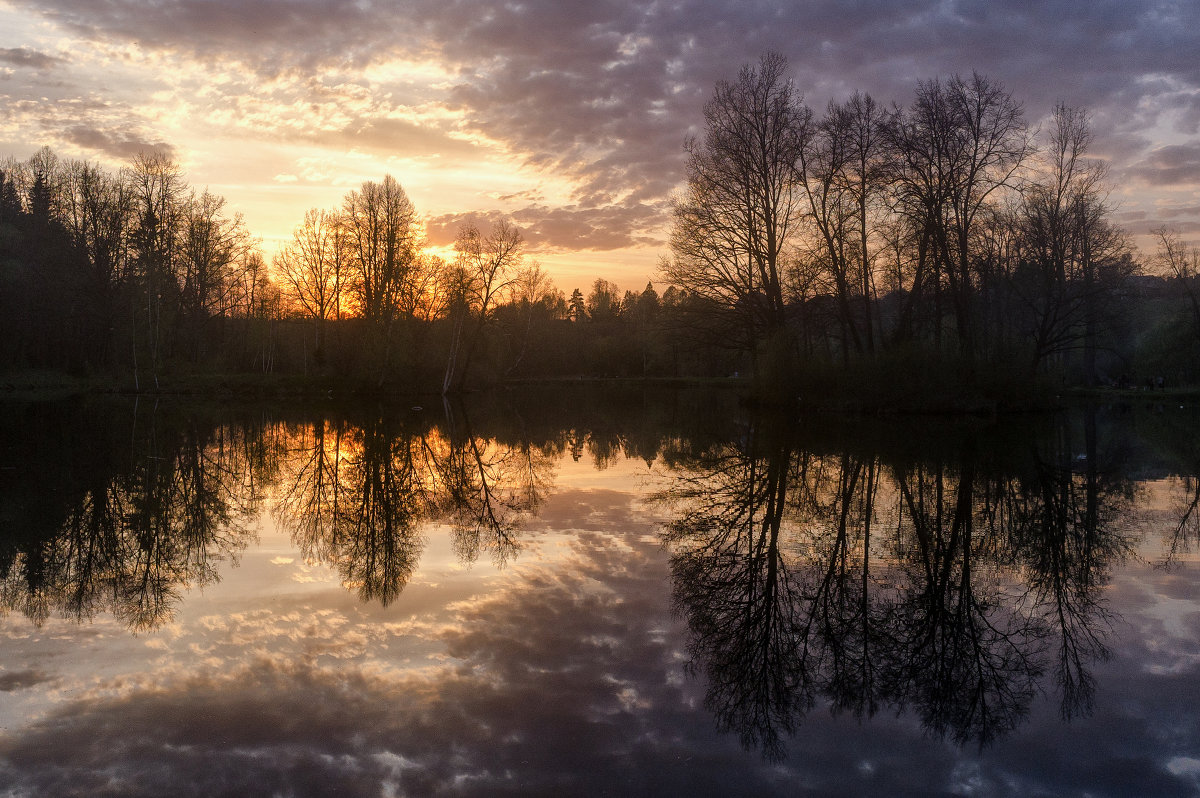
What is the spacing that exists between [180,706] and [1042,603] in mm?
6242

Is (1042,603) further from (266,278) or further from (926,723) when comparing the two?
(266,278)

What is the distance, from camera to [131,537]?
26.2 ft

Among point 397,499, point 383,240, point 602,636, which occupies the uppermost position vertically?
point 383,240

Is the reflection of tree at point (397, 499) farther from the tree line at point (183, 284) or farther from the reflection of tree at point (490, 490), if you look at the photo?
the tree line at point (183, 284)

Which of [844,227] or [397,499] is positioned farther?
[844,227]

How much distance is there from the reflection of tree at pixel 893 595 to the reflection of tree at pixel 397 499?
2.44m

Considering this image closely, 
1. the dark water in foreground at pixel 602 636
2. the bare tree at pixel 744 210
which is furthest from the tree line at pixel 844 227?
the dark water in foreground at pixel 602 636

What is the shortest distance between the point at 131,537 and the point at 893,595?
7817 mm

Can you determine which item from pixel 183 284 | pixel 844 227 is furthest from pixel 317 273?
pixel 844 227

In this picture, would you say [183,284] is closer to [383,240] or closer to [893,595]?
[383,240]

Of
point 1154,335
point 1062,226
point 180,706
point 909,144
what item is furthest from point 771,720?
point 1154,335

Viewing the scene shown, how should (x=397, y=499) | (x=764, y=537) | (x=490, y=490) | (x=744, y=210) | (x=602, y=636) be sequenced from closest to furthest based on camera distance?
(x=602, y=636) → (x=764, y=537) → (x=397, y=499) → (x=490, y=490) → (x=744, y=210)

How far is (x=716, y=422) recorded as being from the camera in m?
25.5

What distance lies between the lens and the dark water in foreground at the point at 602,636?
3.46m
